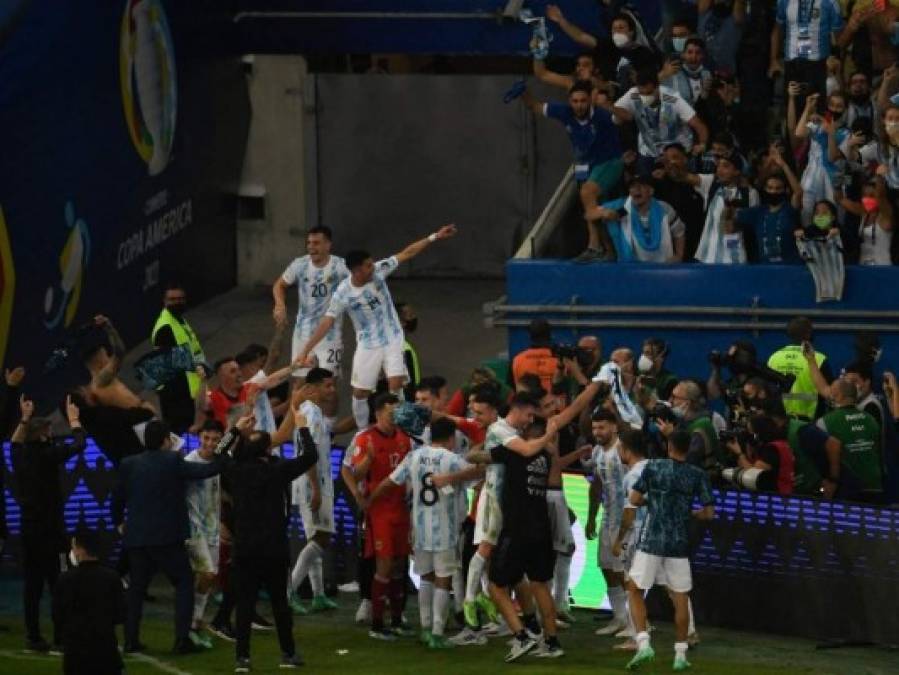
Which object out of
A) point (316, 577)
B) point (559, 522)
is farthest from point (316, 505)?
point (559, 522)

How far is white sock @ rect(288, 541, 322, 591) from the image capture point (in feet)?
65.2

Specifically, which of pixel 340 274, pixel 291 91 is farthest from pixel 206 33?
pixel 340 274

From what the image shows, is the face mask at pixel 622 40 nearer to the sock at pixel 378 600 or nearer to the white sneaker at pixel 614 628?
the white sneaker at pixel 614 628

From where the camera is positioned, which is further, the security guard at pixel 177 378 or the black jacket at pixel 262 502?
the security guard at pixel 177 378

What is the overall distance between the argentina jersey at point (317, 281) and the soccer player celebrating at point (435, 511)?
4.50 m

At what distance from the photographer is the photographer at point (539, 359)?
851 inches

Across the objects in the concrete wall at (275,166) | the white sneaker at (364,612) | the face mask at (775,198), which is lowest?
the white sneaker at (364,612)

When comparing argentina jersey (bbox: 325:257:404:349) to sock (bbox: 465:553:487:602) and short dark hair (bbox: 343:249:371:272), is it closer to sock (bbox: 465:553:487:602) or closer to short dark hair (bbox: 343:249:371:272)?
short dark hair (bbox: 343:249:371:272)

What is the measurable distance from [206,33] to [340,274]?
6150 millimetres

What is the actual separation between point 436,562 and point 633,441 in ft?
5.62

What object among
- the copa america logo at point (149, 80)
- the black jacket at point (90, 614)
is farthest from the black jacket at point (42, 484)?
the copa america logo at point (149, 80)

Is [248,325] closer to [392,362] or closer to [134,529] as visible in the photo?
[392,362]

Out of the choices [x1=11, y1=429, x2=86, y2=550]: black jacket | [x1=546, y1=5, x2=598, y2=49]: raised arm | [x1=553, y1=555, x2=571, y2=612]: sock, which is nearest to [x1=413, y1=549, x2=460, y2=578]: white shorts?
[x1=553, y1=555, x2=571, y2=612]: sock

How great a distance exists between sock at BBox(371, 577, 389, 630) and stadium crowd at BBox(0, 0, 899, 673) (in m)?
0.02
